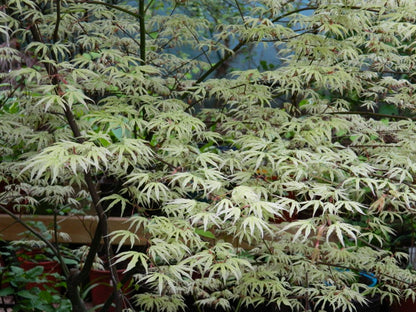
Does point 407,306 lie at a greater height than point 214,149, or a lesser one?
lesser

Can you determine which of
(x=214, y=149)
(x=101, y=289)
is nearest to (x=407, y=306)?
(x=214, y=149)

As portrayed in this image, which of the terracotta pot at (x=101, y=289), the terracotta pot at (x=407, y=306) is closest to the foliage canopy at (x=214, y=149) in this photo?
the terracotta pot at (x=407, y=306)

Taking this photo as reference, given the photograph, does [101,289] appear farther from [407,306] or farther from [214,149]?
[407,306]

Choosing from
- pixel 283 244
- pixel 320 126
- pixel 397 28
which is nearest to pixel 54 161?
pixel 320 126

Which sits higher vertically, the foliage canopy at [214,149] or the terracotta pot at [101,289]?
the foliage canopy at [214,149]

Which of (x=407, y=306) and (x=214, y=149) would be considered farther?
(x=407, y=306)

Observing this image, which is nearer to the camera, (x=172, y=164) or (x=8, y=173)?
(x=172, y=164)

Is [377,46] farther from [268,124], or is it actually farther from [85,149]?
[85,149]

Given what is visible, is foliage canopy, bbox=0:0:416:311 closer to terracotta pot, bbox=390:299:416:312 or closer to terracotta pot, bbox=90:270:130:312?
terracotta pot, bbox=390:299:416:312

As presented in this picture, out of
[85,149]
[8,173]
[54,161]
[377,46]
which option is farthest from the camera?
[377,46]

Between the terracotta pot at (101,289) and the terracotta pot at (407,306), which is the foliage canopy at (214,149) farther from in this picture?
Answer: the terracotta pot at (101,289)

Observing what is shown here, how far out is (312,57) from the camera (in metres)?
2.14

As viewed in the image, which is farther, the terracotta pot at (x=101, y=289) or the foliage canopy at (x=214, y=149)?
the terracotta pot at (x=101, y=289)

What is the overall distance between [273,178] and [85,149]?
2.49ft
